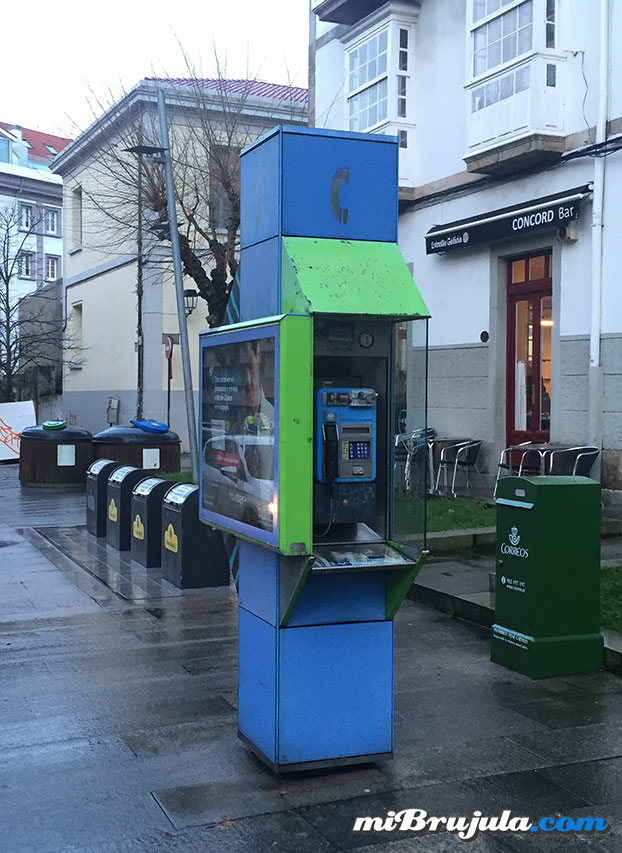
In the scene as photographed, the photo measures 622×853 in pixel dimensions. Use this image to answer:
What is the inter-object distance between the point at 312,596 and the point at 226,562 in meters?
5.09

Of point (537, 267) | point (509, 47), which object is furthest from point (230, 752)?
point (509, 47)

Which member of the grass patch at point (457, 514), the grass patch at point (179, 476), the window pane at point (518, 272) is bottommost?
the grass patch at point (179, 476)

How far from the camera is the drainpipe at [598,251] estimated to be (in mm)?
13250

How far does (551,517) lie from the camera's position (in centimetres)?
638

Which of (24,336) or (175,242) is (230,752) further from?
(24,336)

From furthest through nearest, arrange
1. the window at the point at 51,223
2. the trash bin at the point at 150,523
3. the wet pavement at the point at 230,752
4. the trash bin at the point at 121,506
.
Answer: the window at the point at 51,223, the trash bin at the point at 121,506, the trash bin at the point at 150,523, the wet pavement at the point at 230,752

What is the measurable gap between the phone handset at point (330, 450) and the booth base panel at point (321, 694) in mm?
783

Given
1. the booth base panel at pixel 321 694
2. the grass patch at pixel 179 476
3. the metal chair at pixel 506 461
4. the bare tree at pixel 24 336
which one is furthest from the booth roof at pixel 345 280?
the bare tree at pixel 24 336

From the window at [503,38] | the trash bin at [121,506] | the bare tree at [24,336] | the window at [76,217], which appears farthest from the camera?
the bare tree at [24,336]

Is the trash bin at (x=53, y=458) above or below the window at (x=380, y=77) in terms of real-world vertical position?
below

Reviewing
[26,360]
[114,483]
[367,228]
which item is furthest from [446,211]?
[26,360]

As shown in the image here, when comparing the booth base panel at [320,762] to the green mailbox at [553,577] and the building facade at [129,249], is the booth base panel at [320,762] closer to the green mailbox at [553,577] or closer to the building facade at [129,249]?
the green mailbox at [553,577]

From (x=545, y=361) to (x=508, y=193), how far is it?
274 centimetres

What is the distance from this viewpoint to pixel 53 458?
20.1 m
